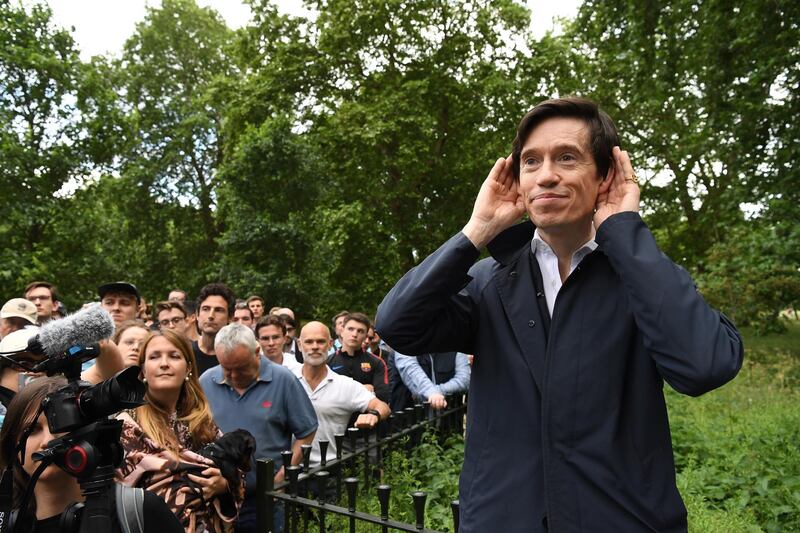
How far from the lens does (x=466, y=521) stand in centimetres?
165

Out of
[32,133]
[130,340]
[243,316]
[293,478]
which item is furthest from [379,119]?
[293,478]

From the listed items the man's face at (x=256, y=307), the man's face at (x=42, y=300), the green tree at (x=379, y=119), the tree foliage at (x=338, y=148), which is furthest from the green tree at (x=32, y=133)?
the man's face at (x=42, y=300)

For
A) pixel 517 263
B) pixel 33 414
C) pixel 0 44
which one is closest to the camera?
pixel 517 263

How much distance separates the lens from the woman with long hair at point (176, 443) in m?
2.71

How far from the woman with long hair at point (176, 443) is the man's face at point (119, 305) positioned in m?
3.00

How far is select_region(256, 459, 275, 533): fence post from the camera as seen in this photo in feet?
10.0

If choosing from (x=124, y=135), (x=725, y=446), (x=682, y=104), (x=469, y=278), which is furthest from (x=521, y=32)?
(x=469, y=278)

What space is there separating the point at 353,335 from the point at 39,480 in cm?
436

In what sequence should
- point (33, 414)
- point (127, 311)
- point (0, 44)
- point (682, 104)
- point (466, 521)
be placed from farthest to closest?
point (0, 44)
point (682, 104)
point (127, 311)
point (33, 414)
point (466, 521)

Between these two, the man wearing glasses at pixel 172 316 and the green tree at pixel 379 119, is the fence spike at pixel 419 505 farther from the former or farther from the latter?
the green tree at pixel 379 119

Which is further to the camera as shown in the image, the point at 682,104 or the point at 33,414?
the point at 682,104

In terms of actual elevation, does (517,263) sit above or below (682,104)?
below

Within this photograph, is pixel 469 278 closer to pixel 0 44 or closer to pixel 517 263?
pixel 517 263

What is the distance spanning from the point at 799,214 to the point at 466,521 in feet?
30.3
